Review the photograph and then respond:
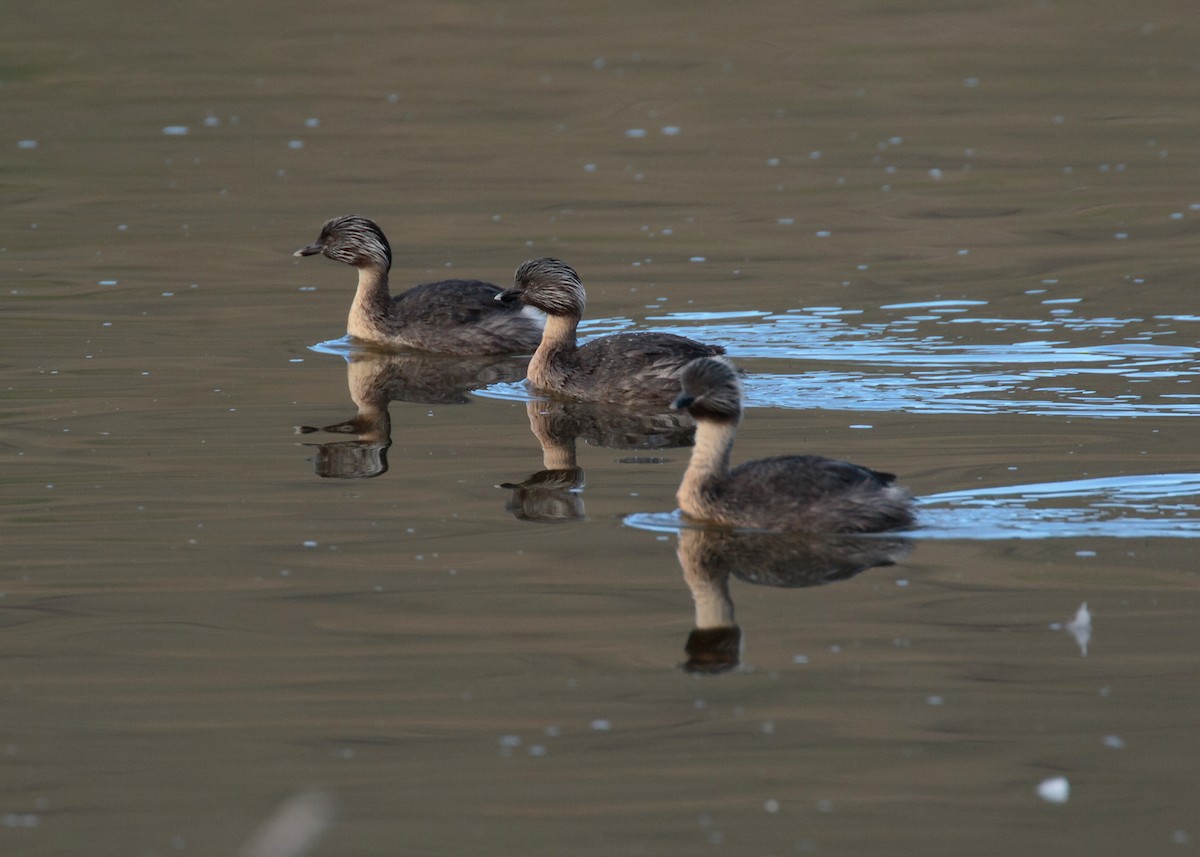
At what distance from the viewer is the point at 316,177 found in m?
25.5

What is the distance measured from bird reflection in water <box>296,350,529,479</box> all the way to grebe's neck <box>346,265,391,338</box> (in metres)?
0.29

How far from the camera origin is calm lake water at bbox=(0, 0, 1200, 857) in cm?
691

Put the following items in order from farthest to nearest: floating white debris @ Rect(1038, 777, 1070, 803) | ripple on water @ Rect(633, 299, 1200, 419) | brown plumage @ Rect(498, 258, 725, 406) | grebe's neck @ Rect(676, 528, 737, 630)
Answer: brown plumage @ Rect(498, 258, 725, 406), ripple on water @ Rect(633, 299, 1200, 419), grebe's neck @ Rect(676, 528, 737, 630), floating white debris @ Rect(1038, 777, 1070, 803)

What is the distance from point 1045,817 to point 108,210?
18456 millimetres

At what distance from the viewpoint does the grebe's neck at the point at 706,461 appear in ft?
33.6

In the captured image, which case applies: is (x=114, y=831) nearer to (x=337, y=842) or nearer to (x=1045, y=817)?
(x=337, y=842)

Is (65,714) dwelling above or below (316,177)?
above

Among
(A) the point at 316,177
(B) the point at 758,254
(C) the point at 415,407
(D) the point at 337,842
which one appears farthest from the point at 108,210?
(D) the point at 337,842

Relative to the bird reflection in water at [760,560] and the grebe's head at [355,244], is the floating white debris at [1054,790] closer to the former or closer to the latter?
the bird reflection in water at [760,560]

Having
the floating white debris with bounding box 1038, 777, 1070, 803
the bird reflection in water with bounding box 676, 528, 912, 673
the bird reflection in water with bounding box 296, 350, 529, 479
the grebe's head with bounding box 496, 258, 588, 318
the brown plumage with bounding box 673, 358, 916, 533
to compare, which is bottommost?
the bird reflection in water with bounding box 296, 350, 529, 479

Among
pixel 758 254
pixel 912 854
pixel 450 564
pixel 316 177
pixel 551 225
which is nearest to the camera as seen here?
pixel 912 854

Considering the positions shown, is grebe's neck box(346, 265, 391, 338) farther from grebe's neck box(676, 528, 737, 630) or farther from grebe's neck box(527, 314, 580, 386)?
grebe's neck box(676, 528, 737, 630)

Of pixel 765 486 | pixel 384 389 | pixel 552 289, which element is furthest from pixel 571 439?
pixel 765 486

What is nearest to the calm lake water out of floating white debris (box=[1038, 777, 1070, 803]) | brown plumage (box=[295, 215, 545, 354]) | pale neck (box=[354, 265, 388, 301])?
floating white debris (box=[1038, 777, 1070, 803])
